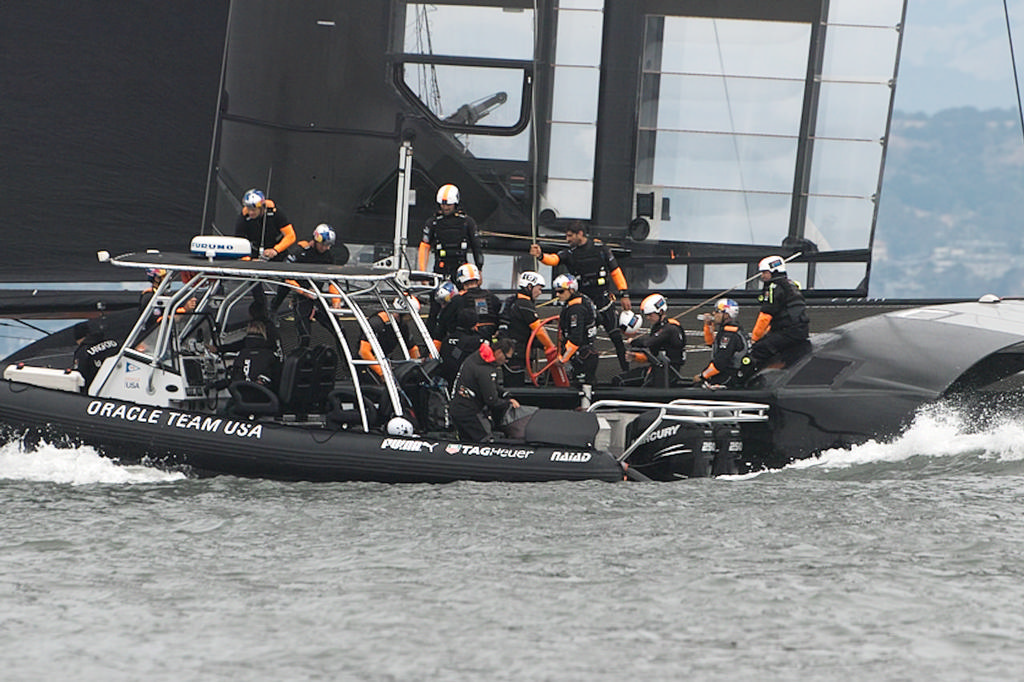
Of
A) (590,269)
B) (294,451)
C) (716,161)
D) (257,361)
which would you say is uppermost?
(716,161)

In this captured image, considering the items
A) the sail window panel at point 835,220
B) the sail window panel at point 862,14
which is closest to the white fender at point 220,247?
the sail window panel at point 835,220

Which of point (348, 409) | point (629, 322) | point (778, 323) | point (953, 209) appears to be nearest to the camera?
point (348, 409)

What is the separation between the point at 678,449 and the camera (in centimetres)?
977

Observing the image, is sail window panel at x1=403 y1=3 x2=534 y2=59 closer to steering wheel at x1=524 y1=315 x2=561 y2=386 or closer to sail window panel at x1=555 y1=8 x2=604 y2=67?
sail window panel at x1=555 y1=8 x2=604 y2=67

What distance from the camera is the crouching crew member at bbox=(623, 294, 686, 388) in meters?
11.0

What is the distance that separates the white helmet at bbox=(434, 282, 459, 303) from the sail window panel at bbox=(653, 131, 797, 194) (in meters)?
2.83

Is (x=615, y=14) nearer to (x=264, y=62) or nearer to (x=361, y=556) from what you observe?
(x=264, y=62)

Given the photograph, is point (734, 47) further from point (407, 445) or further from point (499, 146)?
point (407, 445)

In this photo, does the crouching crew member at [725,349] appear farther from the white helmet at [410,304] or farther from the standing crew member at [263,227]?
the standing crew member at [263,227]

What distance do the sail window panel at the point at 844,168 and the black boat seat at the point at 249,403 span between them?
573 cm

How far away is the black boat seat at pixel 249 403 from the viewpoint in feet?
31.5

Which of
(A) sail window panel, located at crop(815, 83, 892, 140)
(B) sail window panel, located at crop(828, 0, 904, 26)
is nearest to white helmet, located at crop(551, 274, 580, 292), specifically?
(A) sail window panel, located at crop(815, 83, 892, 140)

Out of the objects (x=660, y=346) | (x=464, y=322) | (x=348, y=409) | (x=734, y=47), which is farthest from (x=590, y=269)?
(x=734, y=47)

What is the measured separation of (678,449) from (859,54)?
4.99 m
